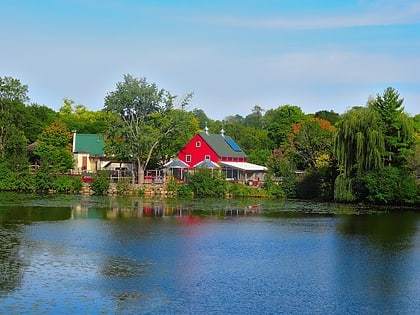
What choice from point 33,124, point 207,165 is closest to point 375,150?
point 207,165

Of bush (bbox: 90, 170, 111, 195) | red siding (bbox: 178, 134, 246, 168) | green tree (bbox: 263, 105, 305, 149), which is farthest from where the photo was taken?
green tree (bbox: 263, 105, 305, 149)

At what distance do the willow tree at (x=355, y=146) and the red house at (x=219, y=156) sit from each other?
59.4 feet

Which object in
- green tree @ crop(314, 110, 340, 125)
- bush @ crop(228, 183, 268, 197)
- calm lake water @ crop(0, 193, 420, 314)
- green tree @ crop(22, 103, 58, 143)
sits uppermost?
green tree @ crop(314, 110, 340, 125)

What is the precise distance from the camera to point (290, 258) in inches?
925

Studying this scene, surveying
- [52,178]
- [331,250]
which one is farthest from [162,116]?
[331,250]

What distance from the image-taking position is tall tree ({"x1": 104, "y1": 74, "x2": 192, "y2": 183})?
→ 188 ft

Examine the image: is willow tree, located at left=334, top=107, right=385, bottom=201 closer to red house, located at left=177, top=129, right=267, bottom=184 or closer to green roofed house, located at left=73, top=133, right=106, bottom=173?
red house, located at left=177, top=129, right=267, bottom=184

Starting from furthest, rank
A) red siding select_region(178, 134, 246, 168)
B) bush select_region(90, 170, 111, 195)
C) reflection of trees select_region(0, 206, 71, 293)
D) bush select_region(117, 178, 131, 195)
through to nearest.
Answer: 1. red siding select_region(178, 134, 246, 168)
2. bush select_region(117, 178, 131, 195)
3. bush select_region(90, 170, 111, 195)
4. reflection of trees select_region(0, 206, 71, 293)

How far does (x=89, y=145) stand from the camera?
69.8 meters

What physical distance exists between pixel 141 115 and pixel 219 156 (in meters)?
11.8

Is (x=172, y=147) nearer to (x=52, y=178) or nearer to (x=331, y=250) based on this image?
(x=52, y=178)

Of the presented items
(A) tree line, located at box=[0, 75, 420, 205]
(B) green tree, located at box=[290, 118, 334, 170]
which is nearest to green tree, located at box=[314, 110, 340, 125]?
(A) tree line, located at box=[0, 75, 420, 205]

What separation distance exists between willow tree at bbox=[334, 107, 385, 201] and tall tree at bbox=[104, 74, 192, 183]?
1635cm

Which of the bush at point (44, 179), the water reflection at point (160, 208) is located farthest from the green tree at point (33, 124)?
the water reflection at point (160, 208)
